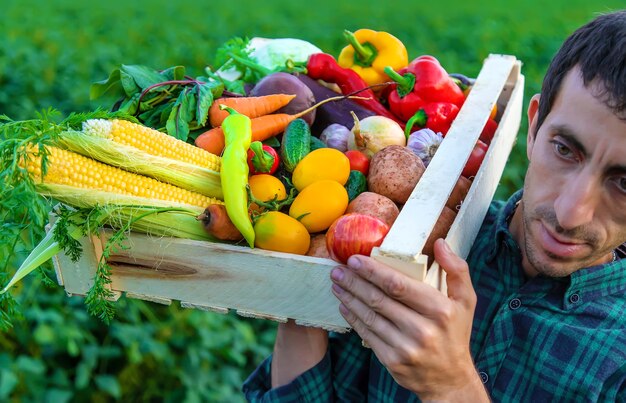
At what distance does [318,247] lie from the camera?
5.70 feet

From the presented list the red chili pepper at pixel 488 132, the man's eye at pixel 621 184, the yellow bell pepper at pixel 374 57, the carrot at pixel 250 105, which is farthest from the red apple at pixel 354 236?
the yellow bell pepper at pixel 374 57

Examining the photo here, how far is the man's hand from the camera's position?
1.44 m

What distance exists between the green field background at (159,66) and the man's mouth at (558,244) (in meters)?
1.17

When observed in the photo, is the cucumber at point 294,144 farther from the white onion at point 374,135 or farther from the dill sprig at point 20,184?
the dill sprig at point 20,184

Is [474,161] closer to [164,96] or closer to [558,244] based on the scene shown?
[558,244]

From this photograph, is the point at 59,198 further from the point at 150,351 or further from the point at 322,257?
the point at 150,351

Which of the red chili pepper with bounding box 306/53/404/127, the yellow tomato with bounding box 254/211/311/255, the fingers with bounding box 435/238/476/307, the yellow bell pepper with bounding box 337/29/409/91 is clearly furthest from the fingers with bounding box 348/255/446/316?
the yellow bell pepper with bounding box 337/29/409/91

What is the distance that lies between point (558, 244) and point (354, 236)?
457 millimetres

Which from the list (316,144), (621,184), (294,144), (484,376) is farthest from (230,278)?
(621,184)

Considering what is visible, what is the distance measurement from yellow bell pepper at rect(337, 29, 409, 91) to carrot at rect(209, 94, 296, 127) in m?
0.41

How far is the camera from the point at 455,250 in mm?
1690

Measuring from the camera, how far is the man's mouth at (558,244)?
1.65 meters

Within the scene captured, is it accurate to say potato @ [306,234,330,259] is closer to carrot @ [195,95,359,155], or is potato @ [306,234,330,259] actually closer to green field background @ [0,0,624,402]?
carrot @ [195,95,359,155]

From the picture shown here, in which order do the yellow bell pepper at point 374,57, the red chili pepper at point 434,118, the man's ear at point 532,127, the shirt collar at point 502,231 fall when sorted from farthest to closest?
the yellow bell pepper at point 374,57 < the red chili pepper at point 434,118 < the shirt collar at point 502,231 < the man's ear at point 532,127
